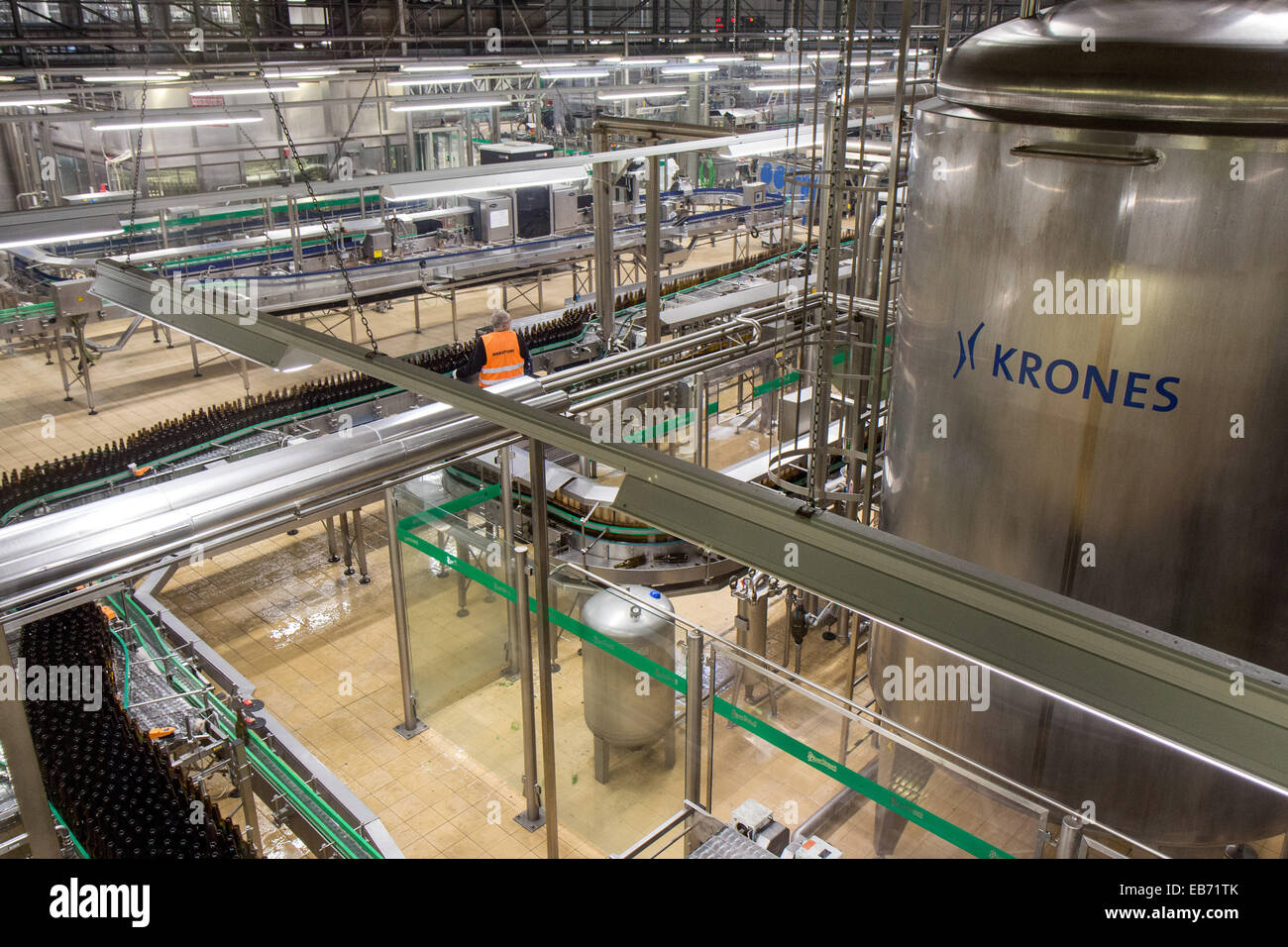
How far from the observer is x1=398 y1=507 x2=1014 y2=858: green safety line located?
340 centimetres

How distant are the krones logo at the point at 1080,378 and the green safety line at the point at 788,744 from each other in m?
1.50

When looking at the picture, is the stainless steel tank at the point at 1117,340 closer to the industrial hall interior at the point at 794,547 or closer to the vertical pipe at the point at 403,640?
the industrial hall interior at the point at 794,547

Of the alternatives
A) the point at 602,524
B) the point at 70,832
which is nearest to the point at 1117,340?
the point at 70,832

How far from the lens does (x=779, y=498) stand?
2127mm

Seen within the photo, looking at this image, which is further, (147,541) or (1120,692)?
(147,541)

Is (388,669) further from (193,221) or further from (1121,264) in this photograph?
(193,221)

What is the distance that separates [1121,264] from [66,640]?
5152 mm

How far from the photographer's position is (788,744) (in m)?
3.87

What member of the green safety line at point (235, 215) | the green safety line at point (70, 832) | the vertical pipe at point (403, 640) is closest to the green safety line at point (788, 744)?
the vertical pipe at point (403, 640)

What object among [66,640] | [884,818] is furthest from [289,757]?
[884,818]

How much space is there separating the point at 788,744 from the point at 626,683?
3.63 ft

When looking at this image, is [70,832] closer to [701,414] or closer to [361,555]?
[361,555]

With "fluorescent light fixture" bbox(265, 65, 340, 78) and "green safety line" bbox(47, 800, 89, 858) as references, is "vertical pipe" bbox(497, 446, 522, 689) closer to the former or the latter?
"green safety line" bbox(47, 800, 89, 858)

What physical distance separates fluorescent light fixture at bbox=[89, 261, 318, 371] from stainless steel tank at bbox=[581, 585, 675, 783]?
1790 mm
